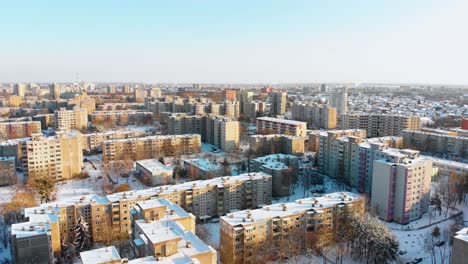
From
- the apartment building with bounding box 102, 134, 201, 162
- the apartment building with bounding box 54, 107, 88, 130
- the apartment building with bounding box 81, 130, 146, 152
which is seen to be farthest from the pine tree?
the apartment building with bounding box 54, 107, 88, 130

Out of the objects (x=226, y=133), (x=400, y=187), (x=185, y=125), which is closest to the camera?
(x=400, y=187)

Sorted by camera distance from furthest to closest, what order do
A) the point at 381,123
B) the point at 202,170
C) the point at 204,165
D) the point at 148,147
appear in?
Answer: the point at 381,123 → the point at 148,147 → the point at 204,165 → the point at 202,170

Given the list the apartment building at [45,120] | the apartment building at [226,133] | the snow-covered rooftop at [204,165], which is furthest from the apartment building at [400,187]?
the apartment building at [45,120]

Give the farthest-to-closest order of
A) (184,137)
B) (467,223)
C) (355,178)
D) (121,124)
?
(121,124)
(184,137)
(355,178)
(467,223)

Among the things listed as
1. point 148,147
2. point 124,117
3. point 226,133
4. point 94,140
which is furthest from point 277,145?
point 124,117

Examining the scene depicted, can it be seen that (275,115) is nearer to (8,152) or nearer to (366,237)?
(8,152)

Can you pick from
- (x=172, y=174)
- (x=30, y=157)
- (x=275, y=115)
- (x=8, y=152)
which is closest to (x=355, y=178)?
(x=172, y=174)

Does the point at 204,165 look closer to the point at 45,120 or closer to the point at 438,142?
the point at 438,142

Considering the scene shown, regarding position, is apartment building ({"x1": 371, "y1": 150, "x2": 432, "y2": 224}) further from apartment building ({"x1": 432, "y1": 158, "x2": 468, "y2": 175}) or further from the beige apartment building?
the beige apartment building
